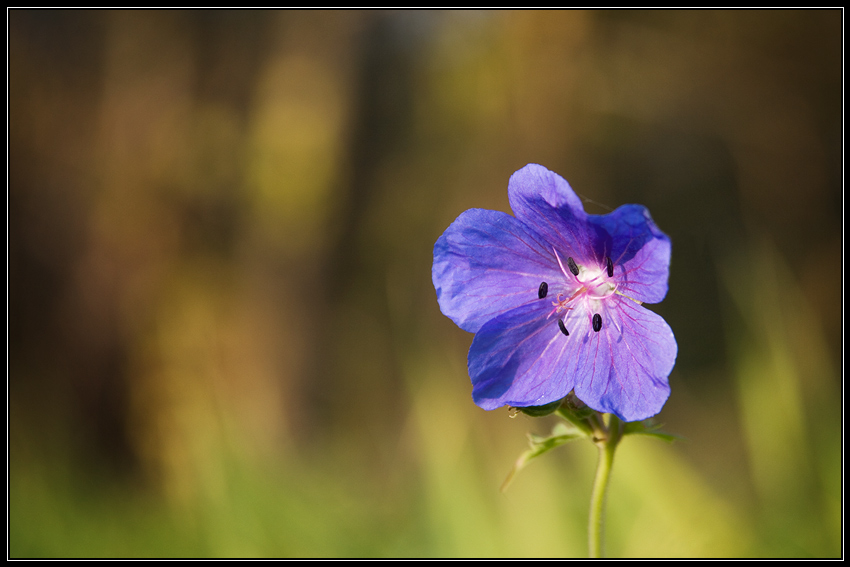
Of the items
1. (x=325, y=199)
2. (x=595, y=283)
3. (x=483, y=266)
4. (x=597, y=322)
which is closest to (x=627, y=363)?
(x=597, y=322)

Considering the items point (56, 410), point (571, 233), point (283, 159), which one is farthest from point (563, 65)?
point (56, 410)

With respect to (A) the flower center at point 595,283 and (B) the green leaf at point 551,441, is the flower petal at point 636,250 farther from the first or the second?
(B) the green leaf at point 551,441

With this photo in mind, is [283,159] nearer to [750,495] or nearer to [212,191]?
[212,191]

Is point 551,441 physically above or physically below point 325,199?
below

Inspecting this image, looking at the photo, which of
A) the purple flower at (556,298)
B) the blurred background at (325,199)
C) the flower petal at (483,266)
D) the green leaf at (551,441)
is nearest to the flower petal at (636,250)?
the purple flower at (556,298)

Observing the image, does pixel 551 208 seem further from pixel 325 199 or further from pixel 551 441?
pixel 325 199

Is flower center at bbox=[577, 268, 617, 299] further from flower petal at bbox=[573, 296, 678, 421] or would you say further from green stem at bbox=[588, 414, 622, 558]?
green stem at bbox=[588, 414, 622, 558]
